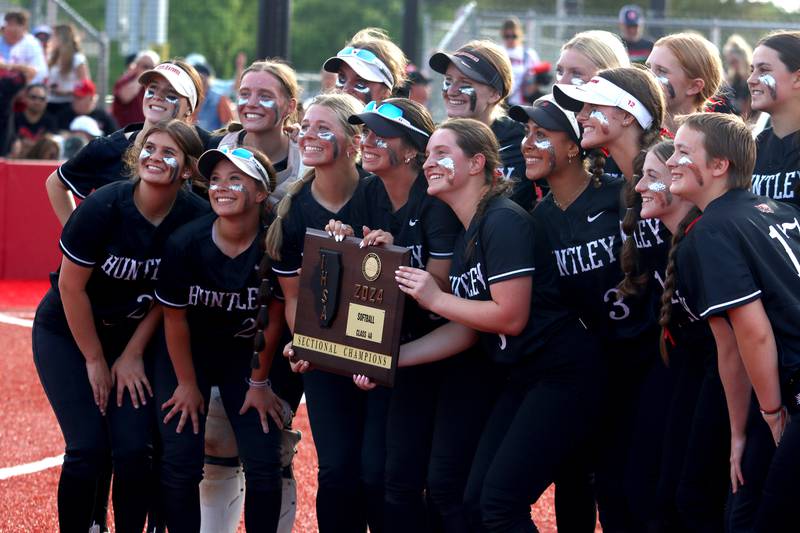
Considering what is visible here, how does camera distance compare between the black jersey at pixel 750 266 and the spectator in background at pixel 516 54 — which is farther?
the spectator in background at pixel 516 54

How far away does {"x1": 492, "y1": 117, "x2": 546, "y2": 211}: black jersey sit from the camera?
5.30m

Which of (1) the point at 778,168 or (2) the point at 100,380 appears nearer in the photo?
(1) the point at 778,168

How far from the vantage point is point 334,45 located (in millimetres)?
56469

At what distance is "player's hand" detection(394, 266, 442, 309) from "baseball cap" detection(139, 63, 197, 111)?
1726mm

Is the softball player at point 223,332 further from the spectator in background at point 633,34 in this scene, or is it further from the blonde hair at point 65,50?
the blonde hair at point 65,50

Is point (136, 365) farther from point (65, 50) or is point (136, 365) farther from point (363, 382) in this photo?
point (65, 50)

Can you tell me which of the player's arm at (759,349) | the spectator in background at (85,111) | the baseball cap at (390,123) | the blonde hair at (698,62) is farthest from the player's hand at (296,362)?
the spectator in background at (85,111)

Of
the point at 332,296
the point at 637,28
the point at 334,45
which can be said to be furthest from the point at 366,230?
the point at 334,45

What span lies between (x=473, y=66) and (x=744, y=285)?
199cm

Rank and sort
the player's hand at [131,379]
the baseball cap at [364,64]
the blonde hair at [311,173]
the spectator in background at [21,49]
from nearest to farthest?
the blonde hair at [311,173], the player's hand at [131,379], the baseball cap at [364,64], the spectator in background at [21,49]

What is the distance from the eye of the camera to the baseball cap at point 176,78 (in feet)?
18.3

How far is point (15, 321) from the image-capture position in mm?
10625

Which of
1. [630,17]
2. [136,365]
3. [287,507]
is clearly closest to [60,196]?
[136,365]

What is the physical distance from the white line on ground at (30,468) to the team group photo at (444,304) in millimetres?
706
